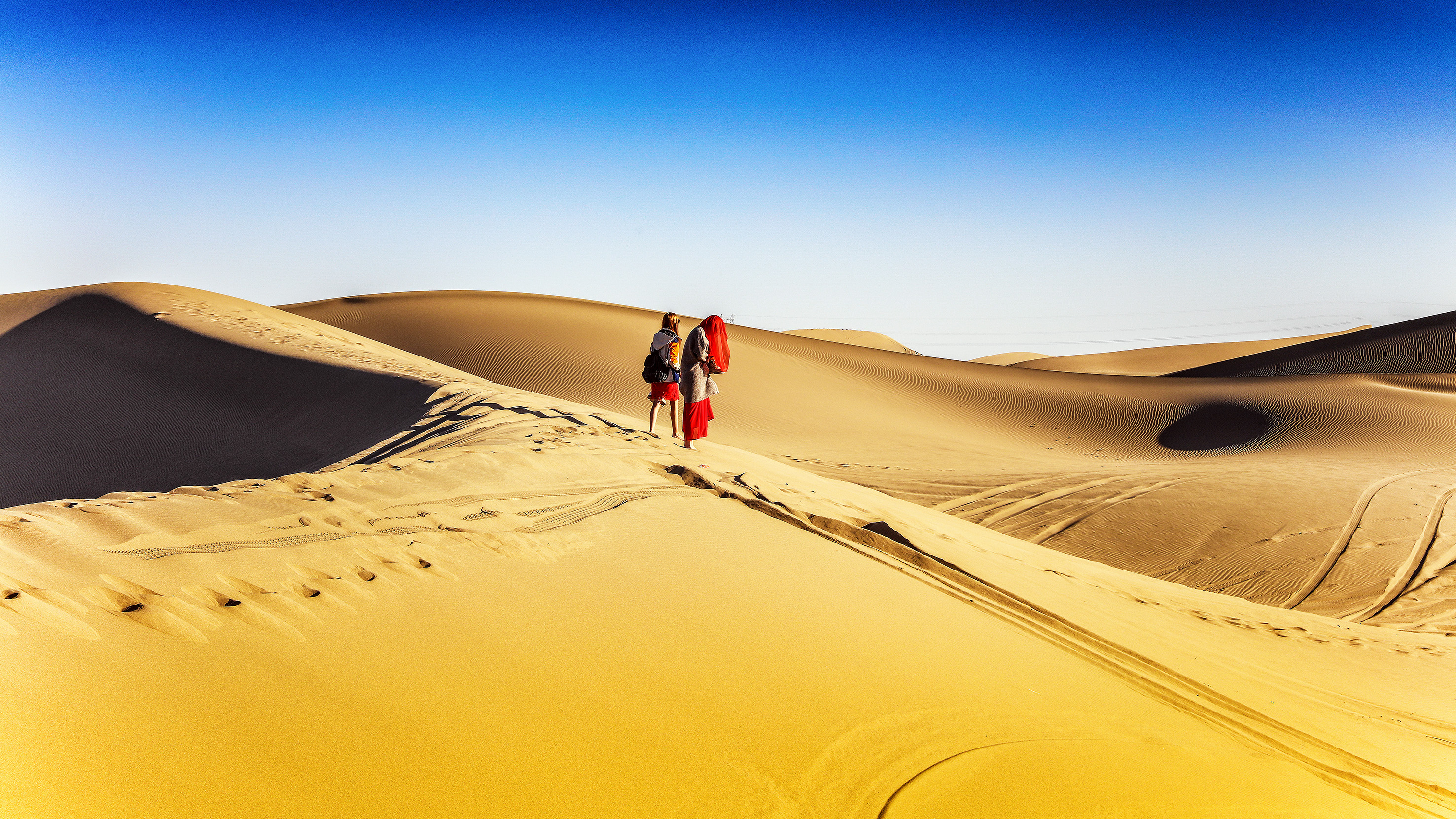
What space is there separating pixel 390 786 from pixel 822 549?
298 centimetres

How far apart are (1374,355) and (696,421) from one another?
35.3m

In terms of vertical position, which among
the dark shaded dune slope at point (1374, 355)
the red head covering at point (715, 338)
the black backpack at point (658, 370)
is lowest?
the black backpack at point (658, 370)

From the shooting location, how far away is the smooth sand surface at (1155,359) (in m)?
57.4

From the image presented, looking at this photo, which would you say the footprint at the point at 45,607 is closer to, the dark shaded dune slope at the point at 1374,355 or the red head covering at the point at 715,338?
the red head covering at the point at 715,338

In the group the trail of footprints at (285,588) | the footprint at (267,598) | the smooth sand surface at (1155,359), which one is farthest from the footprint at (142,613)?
the smooth sand surface at (1155,359)

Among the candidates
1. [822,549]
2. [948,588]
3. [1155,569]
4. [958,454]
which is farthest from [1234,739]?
[958,454]

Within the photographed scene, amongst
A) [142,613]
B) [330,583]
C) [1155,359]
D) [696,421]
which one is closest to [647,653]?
[330,583]

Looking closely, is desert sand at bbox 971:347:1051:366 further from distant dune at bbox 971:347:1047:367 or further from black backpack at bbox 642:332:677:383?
black backpack at bbox 642:332:677:383

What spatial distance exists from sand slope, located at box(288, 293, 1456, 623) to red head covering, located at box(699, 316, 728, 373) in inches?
165

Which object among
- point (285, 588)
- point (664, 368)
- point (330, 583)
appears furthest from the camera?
point (664, 368)

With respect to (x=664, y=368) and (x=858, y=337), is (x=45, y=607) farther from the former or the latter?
(x=858, y=337)

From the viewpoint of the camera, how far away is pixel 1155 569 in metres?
8.88

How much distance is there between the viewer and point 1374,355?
31609 mm

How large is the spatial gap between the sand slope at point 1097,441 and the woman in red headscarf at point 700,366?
13.5 ft
